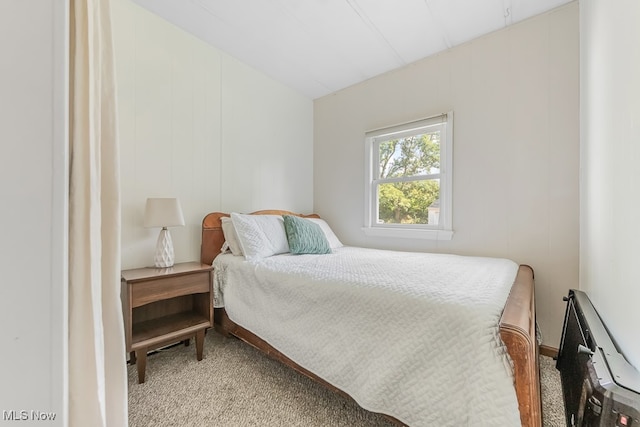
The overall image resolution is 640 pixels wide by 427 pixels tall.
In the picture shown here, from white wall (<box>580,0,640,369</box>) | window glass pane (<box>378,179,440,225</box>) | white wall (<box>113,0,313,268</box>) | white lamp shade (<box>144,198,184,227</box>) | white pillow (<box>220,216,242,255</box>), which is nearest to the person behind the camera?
white wall (<box>580,0,640,369</box>)

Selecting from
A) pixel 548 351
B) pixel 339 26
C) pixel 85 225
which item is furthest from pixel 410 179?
pixel 85 225

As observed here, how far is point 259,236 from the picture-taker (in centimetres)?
218

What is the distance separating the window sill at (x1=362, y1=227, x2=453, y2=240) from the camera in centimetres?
245

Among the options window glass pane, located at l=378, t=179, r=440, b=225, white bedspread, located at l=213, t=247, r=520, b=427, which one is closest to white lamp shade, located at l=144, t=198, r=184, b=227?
white bedspread, located at l=213, t=247, r=520, b=427

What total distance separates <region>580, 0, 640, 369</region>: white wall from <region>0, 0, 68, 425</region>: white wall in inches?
57.1

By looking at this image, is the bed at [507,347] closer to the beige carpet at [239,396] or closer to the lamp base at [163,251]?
the beige carpet at [239,396]

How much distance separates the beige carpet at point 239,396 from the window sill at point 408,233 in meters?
1.11

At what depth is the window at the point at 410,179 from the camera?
2.46 metres

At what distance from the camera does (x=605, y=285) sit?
1.15 meters

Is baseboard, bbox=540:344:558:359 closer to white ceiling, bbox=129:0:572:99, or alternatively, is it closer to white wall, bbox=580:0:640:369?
white wall, bbox=580:0:640:369

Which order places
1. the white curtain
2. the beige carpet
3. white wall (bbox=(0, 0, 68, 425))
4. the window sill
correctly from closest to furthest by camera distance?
white wall (bbox=(0, 0, 68, 425))
the white curtain
the beige carpet
the window sill

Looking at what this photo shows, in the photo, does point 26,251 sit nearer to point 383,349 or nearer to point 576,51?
point 383,349

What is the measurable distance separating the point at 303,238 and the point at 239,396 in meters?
1.21

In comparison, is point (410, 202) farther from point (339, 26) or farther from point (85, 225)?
point (85, 225)
